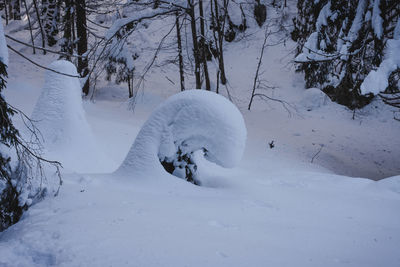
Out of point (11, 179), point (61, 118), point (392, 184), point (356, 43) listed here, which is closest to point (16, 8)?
point (61, 118)

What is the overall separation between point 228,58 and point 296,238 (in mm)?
19340

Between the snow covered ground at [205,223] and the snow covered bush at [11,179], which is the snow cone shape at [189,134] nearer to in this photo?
the snow covered ground at [205,223]

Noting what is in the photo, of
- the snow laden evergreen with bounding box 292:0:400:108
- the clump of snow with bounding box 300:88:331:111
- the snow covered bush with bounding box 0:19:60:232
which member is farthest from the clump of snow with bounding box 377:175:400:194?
the clump of snow with bounding box 300:88:331:111

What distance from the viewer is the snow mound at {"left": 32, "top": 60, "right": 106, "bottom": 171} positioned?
213 inches

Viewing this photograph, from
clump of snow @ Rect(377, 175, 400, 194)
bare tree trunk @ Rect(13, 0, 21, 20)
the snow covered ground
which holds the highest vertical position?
bare tree trunk @ Rect(13, 0, 21, 20)

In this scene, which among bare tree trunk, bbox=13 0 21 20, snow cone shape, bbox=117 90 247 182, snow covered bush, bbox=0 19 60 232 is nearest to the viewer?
snow covered bush, bbox=0 19 60 232

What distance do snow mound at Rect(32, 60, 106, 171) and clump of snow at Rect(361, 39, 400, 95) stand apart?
213 inches

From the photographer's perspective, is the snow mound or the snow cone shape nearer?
the snow cone shape

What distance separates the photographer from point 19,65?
1486 cm

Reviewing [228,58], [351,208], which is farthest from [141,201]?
[228,58]

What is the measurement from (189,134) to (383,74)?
3.00 m

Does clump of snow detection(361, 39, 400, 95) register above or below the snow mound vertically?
above

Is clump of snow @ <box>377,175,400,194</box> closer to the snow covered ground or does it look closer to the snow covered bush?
the snow covered ground

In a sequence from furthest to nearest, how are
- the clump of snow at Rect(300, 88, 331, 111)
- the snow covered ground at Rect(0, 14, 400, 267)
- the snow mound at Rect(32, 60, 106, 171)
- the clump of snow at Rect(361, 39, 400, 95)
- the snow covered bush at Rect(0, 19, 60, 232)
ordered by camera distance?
the clump of snow at Rect(300, 88, 331, 111), the snow mound at Rect(32, 60, 106, 171), the clump of snow at Rect(361, 39, 400, 95), the snow covered bush at Rect(0, 19, 60, 232), the snow covered ground at Rect(0, 14, 400, 267)
